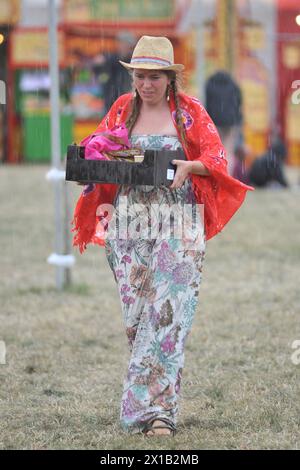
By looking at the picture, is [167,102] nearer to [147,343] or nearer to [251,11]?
[147,343]

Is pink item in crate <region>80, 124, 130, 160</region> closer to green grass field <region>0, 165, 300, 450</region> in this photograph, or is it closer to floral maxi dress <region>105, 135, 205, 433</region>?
floral maxi dress <region>105, 135, 205, 433</region>

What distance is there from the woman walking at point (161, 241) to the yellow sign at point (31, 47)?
1492 cm

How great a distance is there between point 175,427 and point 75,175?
113 centimetres

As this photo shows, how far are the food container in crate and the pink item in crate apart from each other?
3 centimetres

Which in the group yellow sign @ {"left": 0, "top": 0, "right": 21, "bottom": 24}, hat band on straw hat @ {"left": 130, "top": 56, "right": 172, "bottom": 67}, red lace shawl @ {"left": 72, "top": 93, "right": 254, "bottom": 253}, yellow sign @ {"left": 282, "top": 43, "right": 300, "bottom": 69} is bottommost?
red lace shawl @ {"left": 72, "top": 93, "right": 254, "bottom": 253}

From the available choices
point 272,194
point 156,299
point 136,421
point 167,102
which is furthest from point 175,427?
point 272,194

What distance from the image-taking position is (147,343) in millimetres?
4164

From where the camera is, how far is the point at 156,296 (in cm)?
413

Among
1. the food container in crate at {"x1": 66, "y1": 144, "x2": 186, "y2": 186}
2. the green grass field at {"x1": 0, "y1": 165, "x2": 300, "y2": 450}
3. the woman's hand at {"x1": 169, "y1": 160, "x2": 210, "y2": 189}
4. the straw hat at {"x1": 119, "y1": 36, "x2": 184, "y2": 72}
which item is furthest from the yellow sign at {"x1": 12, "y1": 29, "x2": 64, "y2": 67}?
the woman's hand at {"x1": 169, "y1": 160, "x2": 210, "y2": 189}

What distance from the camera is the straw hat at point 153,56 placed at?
13.4 ft

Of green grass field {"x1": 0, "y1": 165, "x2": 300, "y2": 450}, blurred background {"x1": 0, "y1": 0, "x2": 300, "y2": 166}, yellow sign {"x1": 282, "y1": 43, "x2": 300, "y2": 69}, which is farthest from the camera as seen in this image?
yellow sign {"x1": 282, "y1": 43, "x2": 300, "y2": 69}

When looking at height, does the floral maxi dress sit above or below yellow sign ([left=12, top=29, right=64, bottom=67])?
below

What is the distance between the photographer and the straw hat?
4.10 m

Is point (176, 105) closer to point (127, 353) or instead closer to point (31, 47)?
point (127, 353)
